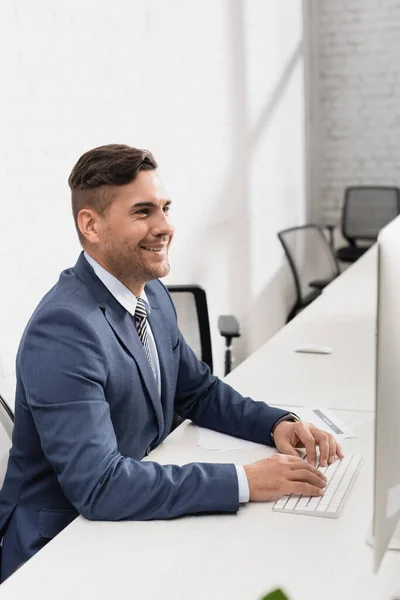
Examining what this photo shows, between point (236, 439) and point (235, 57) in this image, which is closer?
point (236, 439)

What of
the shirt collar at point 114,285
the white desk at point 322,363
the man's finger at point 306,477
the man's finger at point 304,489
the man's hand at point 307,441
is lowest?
the white desk at point 322,363

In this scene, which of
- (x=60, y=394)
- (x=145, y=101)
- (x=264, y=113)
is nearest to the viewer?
(x=60, y=394)

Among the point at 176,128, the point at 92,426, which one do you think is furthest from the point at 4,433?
the point at 176,128

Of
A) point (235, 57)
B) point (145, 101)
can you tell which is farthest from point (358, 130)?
point (145, 101)

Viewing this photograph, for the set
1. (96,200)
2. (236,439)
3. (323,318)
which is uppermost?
(96,200)

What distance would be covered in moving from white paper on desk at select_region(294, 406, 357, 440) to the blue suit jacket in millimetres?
152

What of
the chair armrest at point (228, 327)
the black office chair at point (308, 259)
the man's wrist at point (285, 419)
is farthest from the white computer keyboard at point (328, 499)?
the black office chair at point (308, 259)

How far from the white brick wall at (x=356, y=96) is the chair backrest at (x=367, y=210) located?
330 millimetres

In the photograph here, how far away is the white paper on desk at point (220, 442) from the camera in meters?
1.86

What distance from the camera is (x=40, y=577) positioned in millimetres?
1310

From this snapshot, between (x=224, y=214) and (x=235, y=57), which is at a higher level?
(x=235, y=57)

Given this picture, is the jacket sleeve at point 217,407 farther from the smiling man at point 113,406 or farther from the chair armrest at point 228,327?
the chair armrest at point 228,327

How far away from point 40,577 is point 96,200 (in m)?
0.73

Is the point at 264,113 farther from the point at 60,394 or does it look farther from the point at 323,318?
the point at 60,394
